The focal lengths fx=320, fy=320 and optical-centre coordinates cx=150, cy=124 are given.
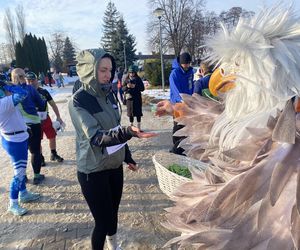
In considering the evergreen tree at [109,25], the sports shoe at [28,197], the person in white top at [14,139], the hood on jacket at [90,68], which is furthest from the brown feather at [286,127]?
the evergreen tree at [109,25]

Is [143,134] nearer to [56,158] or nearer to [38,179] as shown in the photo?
[38,179]

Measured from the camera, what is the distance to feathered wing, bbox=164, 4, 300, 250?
0.85m

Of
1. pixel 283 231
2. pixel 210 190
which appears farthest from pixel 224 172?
pixel 283 231

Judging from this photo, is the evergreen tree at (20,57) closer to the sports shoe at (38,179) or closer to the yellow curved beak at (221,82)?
the sports shoe at (38,179)

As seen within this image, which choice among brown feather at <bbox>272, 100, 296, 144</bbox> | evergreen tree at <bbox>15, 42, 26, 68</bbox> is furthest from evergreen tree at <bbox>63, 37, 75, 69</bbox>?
brown feather at <bbox>272, 100, 296, 144</bbox>

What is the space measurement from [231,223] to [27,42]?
3947 centimetres

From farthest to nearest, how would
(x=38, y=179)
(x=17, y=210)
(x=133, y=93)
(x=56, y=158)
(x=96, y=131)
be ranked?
(x=133, y=93) → (x=56, y=158) → (x=38, y=179) → (x=17, y=210) → (x=96, y=131)

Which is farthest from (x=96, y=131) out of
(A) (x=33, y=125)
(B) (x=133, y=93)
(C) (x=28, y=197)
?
(B) (x=133, y=93)

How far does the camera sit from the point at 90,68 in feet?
7.80

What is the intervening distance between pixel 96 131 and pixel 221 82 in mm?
1300

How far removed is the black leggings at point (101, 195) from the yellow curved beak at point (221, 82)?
1473 millimetres

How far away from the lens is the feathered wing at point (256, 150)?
85cm

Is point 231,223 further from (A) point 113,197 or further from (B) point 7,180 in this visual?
(B) point 7,180

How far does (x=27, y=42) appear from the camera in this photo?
3647 cm
